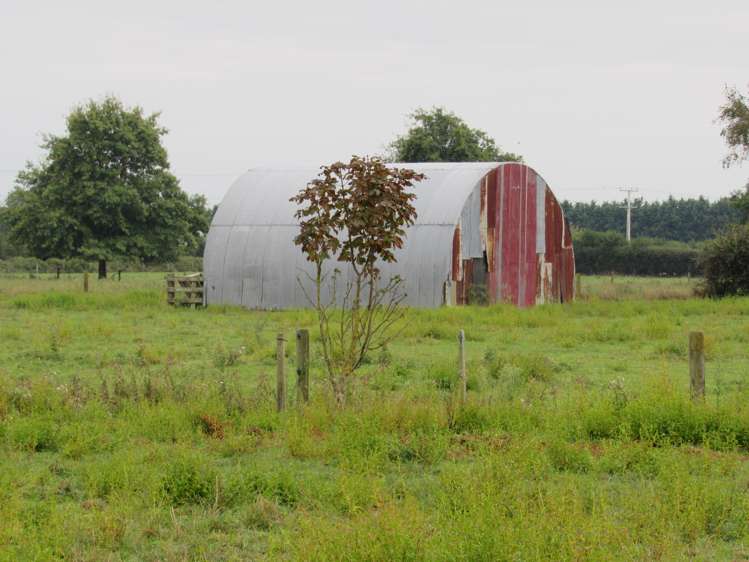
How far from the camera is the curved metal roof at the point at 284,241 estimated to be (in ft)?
113

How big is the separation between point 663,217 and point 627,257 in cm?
4571

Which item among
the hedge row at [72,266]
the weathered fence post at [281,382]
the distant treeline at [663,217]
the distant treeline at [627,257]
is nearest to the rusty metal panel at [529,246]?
the weathered fence post at [281,382]

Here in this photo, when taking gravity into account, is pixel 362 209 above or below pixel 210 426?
above

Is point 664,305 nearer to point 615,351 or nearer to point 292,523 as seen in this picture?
point 615,351

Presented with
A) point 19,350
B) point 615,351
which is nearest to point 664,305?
point 615,351

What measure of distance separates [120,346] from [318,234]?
9.87 m

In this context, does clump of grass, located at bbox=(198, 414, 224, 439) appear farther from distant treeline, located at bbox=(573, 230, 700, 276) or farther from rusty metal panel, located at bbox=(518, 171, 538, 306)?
distant treeline, located at bbox=(573, 230, 700, 276)

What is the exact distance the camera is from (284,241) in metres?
37.0

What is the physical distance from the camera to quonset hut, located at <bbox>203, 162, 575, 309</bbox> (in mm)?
34781

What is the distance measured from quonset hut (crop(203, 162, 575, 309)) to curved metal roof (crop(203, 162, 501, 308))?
3 centimetres

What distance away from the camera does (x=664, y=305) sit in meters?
34.0

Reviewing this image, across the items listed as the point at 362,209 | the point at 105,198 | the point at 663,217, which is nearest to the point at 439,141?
the point at 105,198

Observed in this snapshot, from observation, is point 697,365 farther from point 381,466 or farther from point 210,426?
point 210,426

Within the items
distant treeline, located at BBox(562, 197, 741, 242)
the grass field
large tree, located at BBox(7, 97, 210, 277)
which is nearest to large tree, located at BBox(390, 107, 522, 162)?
large tree, located at BBox(7, 97, 210, 277)
